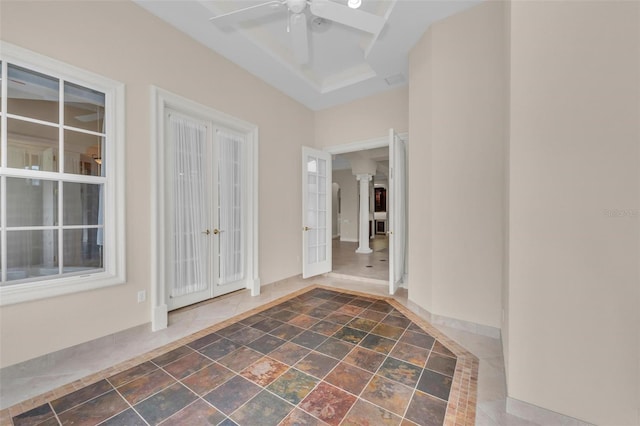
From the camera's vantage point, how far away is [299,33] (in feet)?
8.04

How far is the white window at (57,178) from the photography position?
1.89 meters

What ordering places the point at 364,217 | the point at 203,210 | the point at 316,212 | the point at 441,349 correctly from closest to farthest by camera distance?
the point at 441,349 < the point at 203,210 < the point at 316,212 < the point at 364,217

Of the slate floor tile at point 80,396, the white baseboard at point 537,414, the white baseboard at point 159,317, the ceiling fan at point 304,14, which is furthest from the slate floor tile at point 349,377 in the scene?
the ceiling fan at point 304,14

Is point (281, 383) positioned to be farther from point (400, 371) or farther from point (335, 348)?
point (400, 371)

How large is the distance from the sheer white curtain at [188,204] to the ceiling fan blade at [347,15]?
201 centimetres

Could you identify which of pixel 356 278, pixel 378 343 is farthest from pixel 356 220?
pixel 378 343

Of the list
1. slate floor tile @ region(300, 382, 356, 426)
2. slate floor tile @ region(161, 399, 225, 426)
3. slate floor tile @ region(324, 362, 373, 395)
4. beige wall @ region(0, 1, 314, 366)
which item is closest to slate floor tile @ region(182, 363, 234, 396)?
slate floor tile @ region(161, 399, 225, 426)

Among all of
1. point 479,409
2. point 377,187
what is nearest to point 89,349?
point 479,409

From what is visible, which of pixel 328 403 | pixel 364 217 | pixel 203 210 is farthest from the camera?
pixel 364 217

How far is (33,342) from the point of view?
191cm

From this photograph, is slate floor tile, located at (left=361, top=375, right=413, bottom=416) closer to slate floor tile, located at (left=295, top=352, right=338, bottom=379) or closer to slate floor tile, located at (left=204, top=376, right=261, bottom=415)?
slate floor tile, located at (left=295, top=352, right=338, bottom=379)

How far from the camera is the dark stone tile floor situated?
1526mm

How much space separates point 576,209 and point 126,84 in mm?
3720

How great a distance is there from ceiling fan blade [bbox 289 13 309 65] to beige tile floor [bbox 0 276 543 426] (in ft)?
10.5
